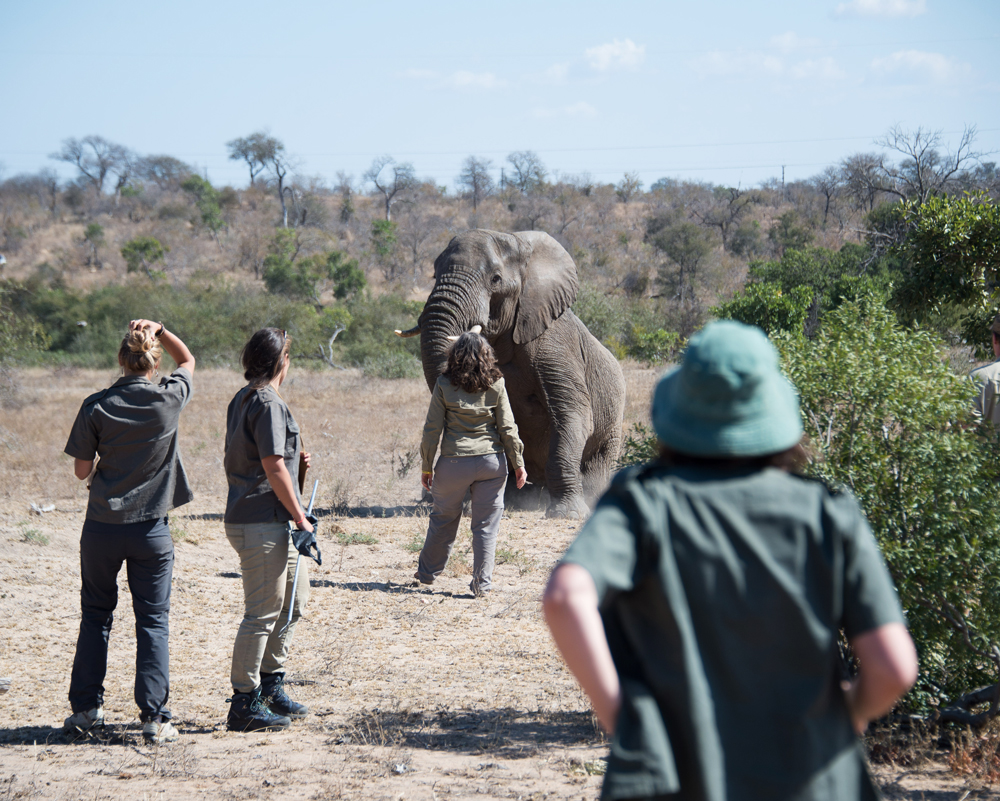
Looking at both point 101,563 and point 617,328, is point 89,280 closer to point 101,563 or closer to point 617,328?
point 617,328

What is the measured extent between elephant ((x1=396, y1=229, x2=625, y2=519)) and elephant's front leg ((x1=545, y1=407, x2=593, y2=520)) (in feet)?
0.03

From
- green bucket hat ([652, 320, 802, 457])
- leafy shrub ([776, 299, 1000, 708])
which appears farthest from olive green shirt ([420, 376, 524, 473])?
green bucket hat ([652, 320, 802, 457])

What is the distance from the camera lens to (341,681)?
4980 mm

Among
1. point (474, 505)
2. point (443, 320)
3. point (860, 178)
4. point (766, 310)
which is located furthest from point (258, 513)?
point (860, 178)

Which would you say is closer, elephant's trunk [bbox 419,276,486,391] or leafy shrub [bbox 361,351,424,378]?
elephant's trunk [bbox 419,276,486,391]

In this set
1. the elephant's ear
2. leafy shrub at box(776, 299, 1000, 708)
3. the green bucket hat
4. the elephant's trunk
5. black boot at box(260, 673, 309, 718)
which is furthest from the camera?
the elephant's ear

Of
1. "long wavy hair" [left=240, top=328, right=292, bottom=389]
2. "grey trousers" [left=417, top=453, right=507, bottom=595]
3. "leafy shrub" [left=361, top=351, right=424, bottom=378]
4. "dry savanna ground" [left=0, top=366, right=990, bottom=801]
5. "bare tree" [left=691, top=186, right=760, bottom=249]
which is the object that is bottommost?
"leafy shrub" [left=361, top=351, right=424, bottom=378]

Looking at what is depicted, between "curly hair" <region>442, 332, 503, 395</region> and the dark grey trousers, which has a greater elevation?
"curly hair" <region>442, 332, 503, 395</region>

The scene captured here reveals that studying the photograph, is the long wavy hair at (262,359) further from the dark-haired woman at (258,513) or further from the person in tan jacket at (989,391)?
the person in tan jacket at (989,391)

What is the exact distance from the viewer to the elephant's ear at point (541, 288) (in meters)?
9.52

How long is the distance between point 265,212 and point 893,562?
58903mm

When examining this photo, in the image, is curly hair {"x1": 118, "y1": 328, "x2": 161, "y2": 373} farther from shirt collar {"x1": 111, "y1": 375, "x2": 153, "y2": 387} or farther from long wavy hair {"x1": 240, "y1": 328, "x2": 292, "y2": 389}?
long wavy hair {"x1": 240, "y1": 328, "x2": 292, "y2": 389}

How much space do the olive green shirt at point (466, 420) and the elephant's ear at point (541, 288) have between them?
3094 millimetres

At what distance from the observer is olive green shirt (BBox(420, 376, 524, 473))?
20.8ft
